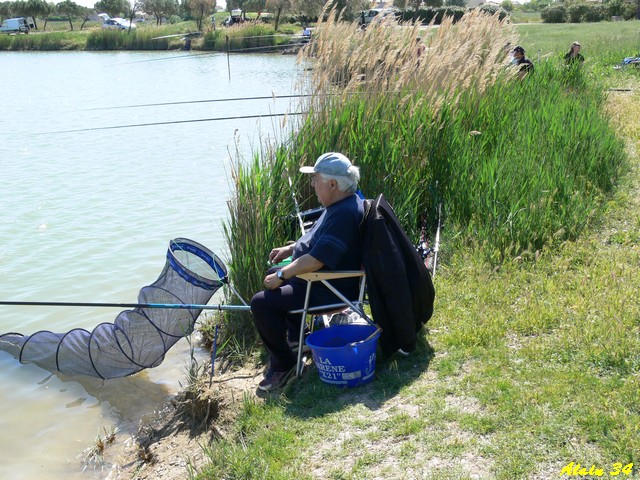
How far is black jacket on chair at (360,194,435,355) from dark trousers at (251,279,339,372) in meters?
0.33

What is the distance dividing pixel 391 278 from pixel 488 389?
31.2 inches

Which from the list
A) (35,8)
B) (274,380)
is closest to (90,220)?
(274,380)

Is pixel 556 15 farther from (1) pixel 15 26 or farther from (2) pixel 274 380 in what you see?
(2) pixel 274 380

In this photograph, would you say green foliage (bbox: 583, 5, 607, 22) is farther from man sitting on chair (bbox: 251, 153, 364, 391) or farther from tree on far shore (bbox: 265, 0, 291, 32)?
man sitting on chair (bbox: 251, 153, 364, 391)

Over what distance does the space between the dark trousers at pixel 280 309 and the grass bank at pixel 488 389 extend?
0.22 m

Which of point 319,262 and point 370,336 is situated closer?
point 370,336

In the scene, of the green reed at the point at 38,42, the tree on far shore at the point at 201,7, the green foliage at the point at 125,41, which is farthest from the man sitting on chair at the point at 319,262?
the tree on far shore at the point at 201,7

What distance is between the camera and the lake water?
517 cm

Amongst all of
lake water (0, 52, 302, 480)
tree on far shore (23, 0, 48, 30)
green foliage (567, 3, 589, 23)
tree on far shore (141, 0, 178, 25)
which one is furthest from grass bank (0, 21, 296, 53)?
tree on far shore (23, 0, 48, 30)

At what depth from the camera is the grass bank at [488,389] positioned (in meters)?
3.28

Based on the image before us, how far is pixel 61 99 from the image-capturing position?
23562 millimetres

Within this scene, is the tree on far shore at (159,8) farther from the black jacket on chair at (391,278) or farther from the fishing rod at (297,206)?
the black jacket on chair at (391,278)

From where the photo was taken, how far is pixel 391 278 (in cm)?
418

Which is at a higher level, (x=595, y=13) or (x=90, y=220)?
(x=595, y=13)
